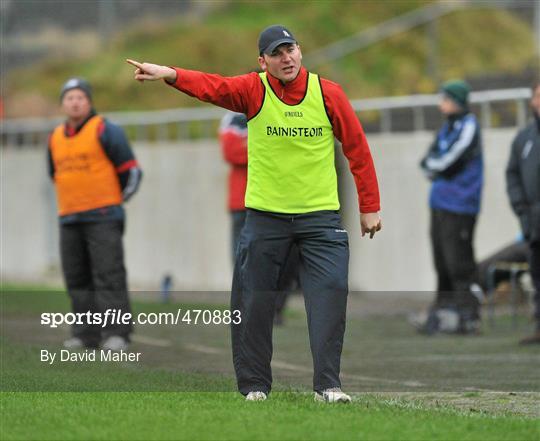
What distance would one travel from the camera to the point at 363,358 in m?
12.8

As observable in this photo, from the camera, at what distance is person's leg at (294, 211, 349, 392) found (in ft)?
30.4

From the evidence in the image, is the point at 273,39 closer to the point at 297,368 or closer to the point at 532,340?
the point at 297,368

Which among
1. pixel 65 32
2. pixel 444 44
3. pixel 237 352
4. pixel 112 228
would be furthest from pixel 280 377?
pixel 65 32

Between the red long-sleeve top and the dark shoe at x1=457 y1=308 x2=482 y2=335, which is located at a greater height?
the red long-sleeve top

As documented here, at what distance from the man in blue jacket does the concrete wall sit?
10.6 ft

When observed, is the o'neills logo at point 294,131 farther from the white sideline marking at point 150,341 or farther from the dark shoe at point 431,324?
the dark shoe at point 431,324

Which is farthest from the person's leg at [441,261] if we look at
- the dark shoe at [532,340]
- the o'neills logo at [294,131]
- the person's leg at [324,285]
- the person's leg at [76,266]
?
the o'neills logo at [294,131]

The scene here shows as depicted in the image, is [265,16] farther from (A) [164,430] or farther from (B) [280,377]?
(A) [164,430]

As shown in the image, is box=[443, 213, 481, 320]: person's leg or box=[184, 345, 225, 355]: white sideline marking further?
box=[443, 213, 481, 320]: person's leg

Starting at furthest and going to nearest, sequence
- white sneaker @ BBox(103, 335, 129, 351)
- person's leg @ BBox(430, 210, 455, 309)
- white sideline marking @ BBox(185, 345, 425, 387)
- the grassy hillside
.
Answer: the grassy hillside < person's leg @ BBox(430, 210, 455, 309) < white sneaker @ BBox(103, 335, 129, 351) < white sideline marking @ BBox(185, 345, 425, 387)

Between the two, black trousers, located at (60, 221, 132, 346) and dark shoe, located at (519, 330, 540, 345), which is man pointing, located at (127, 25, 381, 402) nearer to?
black trousers, located at (60, 221, 132, 346)

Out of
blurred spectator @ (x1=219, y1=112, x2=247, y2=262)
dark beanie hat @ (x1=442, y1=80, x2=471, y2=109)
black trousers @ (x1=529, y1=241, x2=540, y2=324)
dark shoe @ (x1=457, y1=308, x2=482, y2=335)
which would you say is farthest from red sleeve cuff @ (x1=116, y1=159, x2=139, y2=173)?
dark shoe @ (x1=457, y1=308, x2=482, y2=335)

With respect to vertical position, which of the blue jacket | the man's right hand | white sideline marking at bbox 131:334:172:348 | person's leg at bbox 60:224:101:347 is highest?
the man's right hand

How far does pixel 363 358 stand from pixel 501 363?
108 centimetres
